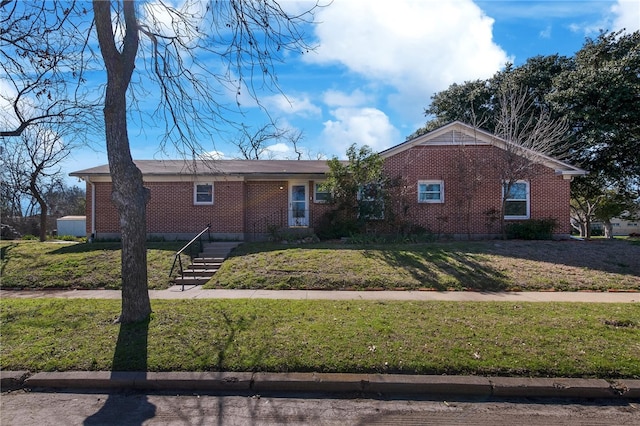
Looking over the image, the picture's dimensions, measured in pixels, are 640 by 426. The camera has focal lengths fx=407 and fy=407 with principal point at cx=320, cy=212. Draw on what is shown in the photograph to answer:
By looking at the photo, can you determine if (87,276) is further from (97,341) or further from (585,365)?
(585,365)

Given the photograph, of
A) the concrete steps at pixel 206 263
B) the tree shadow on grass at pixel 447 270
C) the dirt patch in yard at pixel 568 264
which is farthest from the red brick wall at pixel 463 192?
the concrete steps at pixel 206 263

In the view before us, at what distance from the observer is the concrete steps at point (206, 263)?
1108cm

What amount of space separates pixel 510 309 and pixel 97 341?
6.75 metres

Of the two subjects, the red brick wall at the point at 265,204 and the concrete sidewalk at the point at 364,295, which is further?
the red brick wall at the point at 265,204

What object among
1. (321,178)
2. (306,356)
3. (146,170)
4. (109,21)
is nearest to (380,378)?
(306,356)

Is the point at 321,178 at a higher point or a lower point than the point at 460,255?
higher

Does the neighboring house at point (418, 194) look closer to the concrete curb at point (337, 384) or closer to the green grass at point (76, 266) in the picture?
the green grass at point (76, 266)

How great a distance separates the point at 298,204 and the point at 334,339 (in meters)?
12.3

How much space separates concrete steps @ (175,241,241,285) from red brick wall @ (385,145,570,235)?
7.42m

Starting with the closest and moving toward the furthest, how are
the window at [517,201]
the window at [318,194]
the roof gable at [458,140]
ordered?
1. the roof gable at [458,140]
2. the window at [517,201]
3. the window at [318,194]

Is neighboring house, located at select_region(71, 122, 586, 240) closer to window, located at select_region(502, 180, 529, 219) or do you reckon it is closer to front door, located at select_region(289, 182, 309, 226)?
window, located at select_region(502, 180, 529, 219)

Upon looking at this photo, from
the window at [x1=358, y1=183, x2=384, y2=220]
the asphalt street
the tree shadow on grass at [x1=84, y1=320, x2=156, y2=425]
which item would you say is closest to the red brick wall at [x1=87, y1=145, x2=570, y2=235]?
the window at [x1=358, y1=183, x2=384, y2=220]

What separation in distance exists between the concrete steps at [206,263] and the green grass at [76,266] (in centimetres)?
56

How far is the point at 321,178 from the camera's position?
1711 cm
